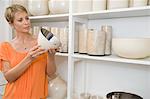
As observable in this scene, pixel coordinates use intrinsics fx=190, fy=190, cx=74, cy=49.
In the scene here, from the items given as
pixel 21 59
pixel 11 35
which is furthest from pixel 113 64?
pixel 11 35

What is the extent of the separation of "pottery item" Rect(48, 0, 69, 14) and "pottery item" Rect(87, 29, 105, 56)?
0.33 metres

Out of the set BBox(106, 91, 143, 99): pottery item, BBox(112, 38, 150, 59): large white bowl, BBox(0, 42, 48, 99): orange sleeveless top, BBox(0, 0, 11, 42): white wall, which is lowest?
BBox(106, 91, 143, 99): pottery item

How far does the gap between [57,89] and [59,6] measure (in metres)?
0.67

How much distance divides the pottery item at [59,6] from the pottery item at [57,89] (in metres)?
0.57

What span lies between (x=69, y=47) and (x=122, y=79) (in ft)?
1.48

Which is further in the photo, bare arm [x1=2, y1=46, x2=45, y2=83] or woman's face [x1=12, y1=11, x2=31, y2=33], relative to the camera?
woman's face [x1=12, y1=11, x2=31, y2=33]

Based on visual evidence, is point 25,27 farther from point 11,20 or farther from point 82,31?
point 82,31

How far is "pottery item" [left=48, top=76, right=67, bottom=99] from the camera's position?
1.56 metres

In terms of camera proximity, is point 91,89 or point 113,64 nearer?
point 113,64

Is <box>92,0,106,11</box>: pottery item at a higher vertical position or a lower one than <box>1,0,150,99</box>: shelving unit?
higher

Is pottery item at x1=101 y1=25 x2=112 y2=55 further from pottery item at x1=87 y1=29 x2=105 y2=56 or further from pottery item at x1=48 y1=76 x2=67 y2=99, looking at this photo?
pottery item at x1=48 y1=76 x2=67 y2=99

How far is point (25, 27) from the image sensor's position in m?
1.18

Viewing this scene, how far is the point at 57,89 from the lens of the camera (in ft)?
5.10

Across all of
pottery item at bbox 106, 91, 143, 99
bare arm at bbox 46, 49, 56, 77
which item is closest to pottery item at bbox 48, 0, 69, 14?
bare arm at bbox 46, 49, 56, 77
